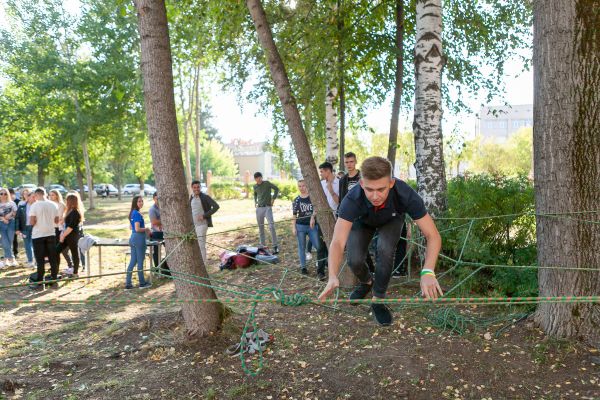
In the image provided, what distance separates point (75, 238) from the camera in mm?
7258

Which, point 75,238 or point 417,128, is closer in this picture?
point 417,128

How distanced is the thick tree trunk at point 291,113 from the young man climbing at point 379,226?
1.63 meters

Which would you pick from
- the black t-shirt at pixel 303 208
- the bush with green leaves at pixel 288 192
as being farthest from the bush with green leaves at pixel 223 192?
the black t-shirt at pixel 303 208

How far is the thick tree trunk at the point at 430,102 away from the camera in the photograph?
541cm

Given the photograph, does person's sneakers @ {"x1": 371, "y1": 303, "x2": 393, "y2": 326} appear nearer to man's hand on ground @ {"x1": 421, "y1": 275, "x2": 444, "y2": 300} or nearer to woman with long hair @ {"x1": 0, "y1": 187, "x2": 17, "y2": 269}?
man's hand on ground @ {"x1": 421, "y1": 275, "x2": 444, "y2": 300}

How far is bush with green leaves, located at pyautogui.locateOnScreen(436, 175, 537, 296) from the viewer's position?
16.1ft

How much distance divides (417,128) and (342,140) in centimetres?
396

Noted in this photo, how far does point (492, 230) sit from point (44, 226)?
6.17 metres

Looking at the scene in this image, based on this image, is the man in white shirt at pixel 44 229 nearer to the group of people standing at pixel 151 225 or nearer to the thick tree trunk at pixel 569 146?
the group of people standing at pixel 151 225

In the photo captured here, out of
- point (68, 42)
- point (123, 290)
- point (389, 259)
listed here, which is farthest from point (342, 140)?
point (68, 42)

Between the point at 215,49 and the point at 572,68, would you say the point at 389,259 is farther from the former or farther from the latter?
the point at 215,49

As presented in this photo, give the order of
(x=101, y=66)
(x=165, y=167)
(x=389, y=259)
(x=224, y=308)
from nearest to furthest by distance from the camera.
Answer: (x=389, y=259) < (x=165, y=167) < (x=224, y=308) < (x=101, y=66)

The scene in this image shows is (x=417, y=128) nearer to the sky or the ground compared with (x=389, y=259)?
nearer to the sky

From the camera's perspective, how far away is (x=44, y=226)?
21.6 feet
